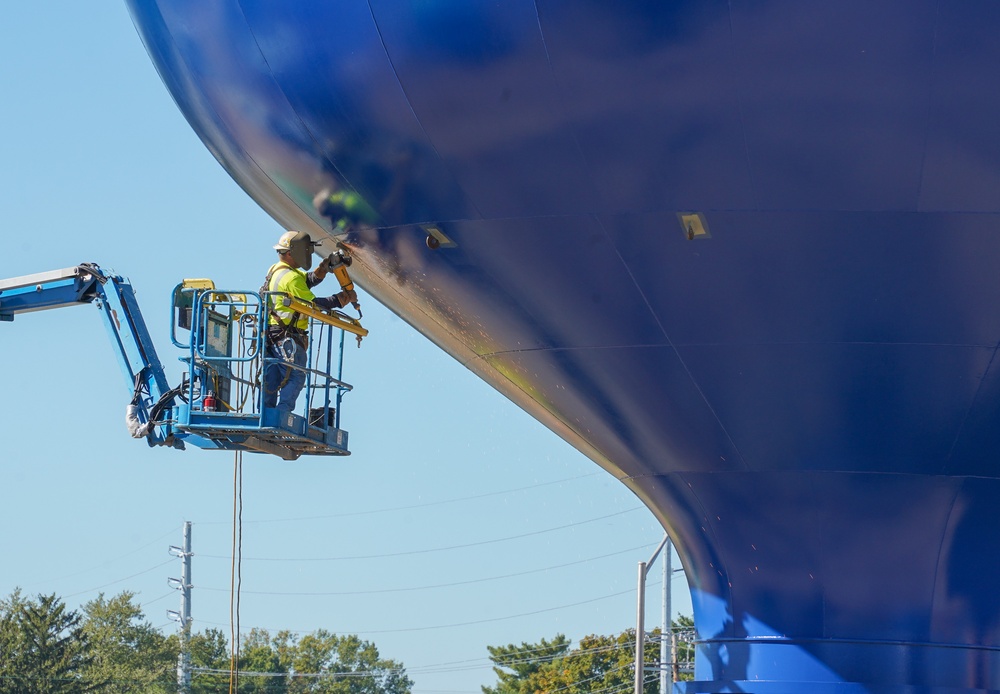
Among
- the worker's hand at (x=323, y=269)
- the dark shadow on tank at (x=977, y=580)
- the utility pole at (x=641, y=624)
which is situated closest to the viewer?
the dark shadow on tank at (x=977, y=580)

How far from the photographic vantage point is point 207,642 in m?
66.2

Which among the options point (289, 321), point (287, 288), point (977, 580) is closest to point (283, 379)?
point (289, 321)

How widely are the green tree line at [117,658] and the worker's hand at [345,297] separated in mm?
46045

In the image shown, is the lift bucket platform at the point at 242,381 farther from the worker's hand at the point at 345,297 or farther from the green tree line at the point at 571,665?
the green tree line at the point at 571,665

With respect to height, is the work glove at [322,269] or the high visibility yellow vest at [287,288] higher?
the work glove at [322,269]

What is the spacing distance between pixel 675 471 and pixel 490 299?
2.07m

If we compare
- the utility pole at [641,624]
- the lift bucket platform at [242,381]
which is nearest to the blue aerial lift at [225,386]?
the lift bucket platform at [242,381]

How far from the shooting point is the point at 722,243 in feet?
33.0

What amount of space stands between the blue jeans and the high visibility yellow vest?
0.63ft

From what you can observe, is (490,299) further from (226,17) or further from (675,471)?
(226,17)

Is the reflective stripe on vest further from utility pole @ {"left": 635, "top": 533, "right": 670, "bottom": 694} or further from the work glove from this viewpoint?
utility pole @ {"left": 635, "top": 533, "right": 670, "bottom": 694}

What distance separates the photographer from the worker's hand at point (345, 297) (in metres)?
12.3

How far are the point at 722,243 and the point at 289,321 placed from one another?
3.79 meters

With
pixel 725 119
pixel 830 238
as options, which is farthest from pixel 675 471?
pixel 725 119
